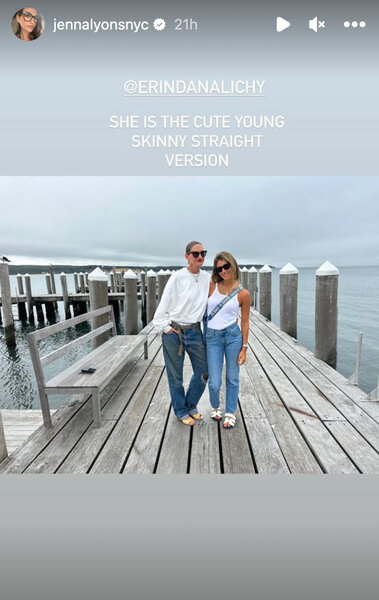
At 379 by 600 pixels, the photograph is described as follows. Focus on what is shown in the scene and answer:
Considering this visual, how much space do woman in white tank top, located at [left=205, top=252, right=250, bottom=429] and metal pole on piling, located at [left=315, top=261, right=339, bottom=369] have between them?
2272 millimetres

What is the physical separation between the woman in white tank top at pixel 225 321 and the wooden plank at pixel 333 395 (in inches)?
44.2

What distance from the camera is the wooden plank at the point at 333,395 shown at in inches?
93.7

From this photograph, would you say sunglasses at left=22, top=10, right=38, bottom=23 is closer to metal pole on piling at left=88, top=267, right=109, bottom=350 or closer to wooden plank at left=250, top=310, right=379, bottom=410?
metal pole on piling at left=88, top=267, right=109, bottom=350

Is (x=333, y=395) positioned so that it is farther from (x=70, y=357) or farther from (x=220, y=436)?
(x=70, y=357)

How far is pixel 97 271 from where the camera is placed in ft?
14.3

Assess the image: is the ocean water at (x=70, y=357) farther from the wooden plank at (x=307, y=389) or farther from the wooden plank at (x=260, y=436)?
the wooden plank at (x=260, y=436)

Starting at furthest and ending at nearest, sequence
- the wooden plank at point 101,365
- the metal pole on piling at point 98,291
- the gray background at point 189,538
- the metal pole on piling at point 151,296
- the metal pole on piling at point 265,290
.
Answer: the metal pole on piling at point 151,296, the metal pole on piling at point 265,290, the metal pole on piling at point 98,291, the wooden plank at point 101,365, the gray background at point 189,538

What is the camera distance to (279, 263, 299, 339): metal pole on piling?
5.94 metres

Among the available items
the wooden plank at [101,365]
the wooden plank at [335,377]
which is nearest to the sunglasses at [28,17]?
the wooden plank at [101,365]

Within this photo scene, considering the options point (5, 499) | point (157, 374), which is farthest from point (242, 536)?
point (157, 374)

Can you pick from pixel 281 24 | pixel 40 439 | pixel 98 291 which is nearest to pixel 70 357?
pixel 98 291

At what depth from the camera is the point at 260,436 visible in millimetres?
2312

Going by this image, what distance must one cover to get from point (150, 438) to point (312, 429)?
139 cm

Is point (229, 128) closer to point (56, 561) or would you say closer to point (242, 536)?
point (242, 536)
